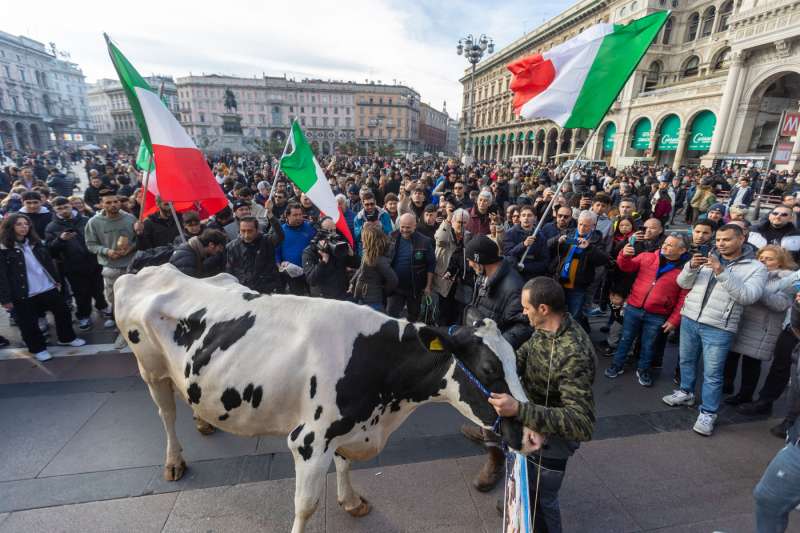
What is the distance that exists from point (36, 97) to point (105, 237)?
342 feet

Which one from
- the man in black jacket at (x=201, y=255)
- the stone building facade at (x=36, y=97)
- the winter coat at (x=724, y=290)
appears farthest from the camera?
the stone building facade at (x=36, y=97)

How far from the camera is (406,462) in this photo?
3303 mm

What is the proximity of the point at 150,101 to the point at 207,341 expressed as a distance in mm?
3455

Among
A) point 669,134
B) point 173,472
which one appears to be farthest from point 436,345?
point 669,134

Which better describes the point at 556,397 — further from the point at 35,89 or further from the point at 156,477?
the point at 35,89

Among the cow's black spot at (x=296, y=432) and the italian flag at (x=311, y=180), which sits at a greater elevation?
the italian flag at (x=311, y=180)

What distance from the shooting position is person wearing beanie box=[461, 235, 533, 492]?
2.91m

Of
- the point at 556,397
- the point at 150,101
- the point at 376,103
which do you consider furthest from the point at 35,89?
the point at 556,397

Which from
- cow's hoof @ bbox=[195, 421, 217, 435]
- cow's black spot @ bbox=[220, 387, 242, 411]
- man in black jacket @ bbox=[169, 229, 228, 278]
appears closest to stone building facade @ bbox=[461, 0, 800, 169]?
man in black jacket @ bbox=[169, 229, 228, 278]

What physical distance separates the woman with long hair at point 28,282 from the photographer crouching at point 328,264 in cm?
354

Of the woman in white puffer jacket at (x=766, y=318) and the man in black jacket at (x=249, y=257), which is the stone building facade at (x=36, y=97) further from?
the woman in white puffer jacket at (x=766, y=318)

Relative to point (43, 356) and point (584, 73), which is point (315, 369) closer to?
point (584, 73)

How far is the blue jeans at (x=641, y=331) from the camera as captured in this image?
447 cm

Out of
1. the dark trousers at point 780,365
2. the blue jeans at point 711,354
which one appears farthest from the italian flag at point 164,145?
the dark trousers at point 780,365
